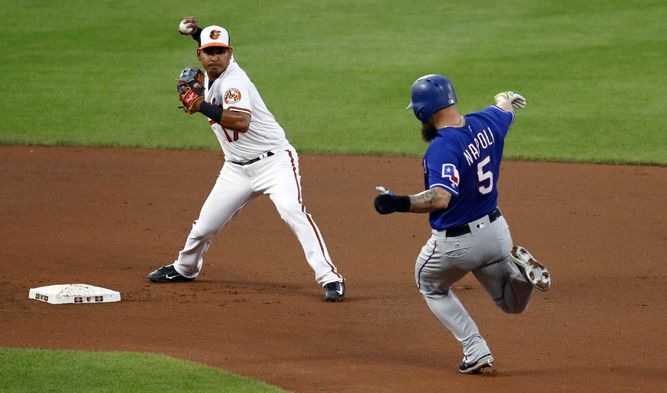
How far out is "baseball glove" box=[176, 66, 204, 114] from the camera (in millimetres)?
8773

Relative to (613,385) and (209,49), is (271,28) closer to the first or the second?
(209,49)

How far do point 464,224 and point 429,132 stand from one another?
577 millimetres

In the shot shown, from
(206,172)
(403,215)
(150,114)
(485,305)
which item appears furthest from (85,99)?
(485,305)

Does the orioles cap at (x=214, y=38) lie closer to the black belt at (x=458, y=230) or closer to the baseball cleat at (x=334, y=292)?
the baseball cleat at (x=334, y=292)

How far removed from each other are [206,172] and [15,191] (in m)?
2.09

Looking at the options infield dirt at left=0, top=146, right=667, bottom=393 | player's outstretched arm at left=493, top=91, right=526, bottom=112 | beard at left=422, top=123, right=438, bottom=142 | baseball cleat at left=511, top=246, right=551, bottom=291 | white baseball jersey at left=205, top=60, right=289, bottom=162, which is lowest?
infield dirt at left=0, top=146, right=667, bottom=393

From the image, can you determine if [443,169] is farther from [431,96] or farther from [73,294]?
[73,294]

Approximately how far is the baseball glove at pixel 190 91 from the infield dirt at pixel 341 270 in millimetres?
1456

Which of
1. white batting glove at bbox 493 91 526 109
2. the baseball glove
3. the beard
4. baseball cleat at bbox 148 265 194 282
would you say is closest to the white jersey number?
the beard

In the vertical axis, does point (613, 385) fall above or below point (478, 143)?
below

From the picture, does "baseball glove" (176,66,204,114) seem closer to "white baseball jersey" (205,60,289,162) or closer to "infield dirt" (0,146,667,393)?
"white baseball jersey" (205,60,289,162)

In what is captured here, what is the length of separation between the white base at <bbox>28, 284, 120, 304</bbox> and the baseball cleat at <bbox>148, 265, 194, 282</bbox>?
616 mm

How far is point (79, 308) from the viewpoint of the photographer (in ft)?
28.3

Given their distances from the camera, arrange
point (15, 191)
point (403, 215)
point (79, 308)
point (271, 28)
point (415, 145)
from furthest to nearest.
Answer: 1. point (271, 28)
2. point (415, 145)
3. point (15, 191)
4. point (403, 215)
5. point (79, 308)
